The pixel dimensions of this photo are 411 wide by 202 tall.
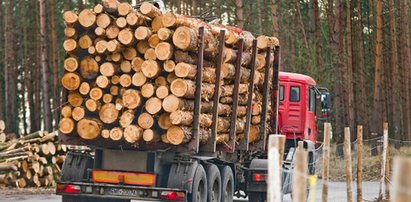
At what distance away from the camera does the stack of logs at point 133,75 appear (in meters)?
14.4

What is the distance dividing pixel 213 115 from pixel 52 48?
116 ft

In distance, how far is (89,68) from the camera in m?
14.9

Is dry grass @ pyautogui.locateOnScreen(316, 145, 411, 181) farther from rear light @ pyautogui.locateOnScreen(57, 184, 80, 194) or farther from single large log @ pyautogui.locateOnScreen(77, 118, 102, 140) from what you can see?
single large log @ pyautogui.locateOnScreen(77, 118, 102, 140)

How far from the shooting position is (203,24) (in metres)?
15.5

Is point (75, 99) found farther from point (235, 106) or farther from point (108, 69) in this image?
point (235, 106)

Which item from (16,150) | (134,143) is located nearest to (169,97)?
(134,143)

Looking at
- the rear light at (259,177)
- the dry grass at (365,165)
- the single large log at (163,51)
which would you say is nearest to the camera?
the single large log at (163,51)

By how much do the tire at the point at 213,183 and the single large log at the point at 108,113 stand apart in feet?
6.48

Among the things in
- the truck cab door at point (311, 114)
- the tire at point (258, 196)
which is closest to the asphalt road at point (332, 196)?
the truck cab door at point (311, 114)

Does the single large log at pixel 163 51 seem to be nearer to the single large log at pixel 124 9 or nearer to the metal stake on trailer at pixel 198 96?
the metal stake on trailer at pixel 198 96

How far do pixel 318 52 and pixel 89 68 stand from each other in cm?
2848

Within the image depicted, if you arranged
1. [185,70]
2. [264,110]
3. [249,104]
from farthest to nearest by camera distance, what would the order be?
[264,110], [249,104], [185,70]

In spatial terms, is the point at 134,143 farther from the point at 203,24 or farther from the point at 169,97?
the point at 203,24

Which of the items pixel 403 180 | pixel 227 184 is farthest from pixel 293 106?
pixel 403 180
